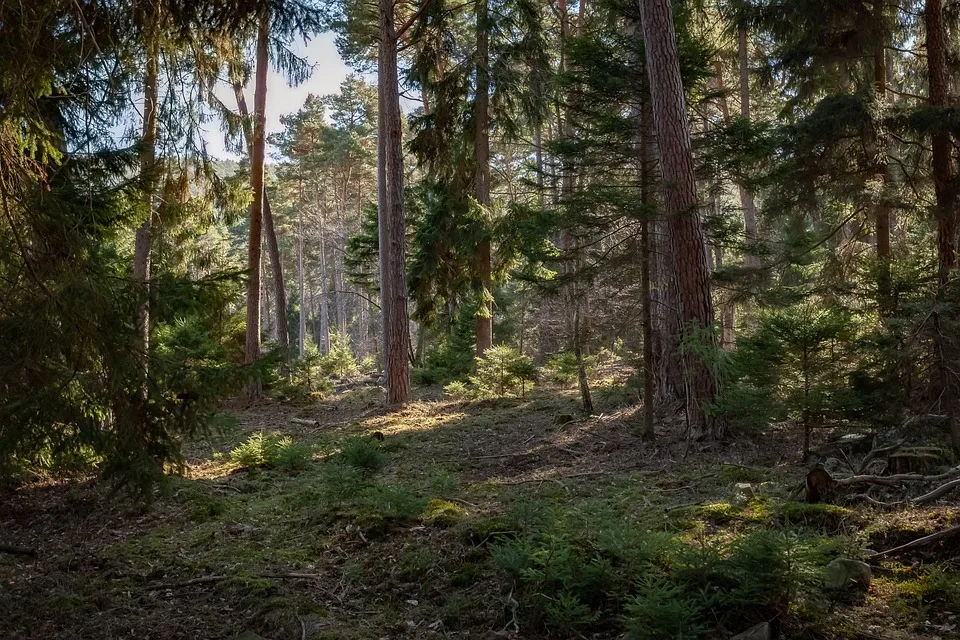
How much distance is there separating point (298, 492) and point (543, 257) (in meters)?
4.64

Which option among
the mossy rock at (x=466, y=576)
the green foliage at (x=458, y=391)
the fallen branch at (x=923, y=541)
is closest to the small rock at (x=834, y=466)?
the fallen branch at (x=923, y=541)

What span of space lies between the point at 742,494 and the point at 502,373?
8.69m

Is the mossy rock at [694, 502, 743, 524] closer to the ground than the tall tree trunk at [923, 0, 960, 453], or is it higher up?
closer to the ground

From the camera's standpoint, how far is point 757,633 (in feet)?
10.9

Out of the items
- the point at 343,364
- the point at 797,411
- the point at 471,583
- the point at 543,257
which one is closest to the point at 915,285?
the point at 797,411

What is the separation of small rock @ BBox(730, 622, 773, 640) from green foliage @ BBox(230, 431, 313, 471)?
21.6 feet

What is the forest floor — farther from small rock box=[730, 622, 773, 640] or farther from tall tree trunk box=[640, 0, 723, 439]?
tall tree trunk box=[640, 0, 723, 439]

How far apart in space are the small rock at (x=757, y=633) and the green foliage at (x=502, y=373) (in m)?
10.6

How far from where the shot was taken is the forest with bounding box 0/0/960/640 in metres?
4.12

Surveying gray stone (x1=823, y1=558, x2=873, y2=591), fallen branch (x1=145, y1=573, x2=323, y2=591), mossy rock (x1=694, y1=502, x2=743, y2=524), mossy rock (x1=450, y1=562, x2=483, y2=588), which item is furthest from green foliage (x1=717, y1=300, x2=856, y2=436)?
fallen branch (x1=145, y1=573, x2=323, y2=591)

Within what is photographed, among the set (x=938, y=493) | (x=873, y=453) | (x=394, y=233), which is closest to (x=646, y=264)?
(x=873, y=453)

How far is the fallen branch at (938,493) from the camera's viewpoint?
465 cm

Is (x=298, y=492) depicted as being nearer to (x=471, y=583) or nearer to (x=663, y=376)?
(x=471, y=583)

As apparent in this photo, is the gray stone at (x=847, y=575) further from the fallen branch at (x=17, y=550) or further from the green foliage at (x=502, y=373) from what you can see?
the green foliage at (x=502, y=373)
